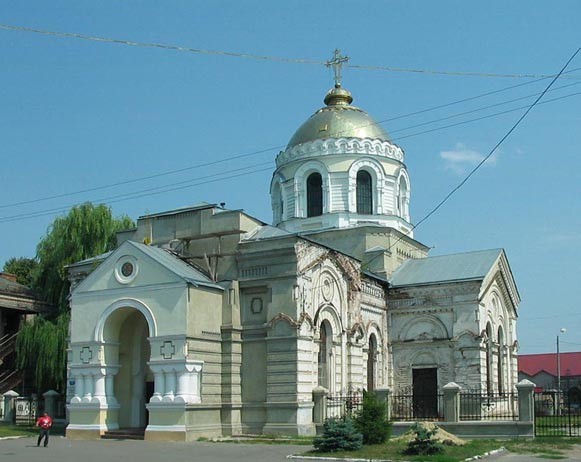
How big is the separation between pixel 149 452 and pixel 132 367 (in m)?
7.41

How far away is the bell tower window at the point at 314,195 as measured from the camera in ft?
122

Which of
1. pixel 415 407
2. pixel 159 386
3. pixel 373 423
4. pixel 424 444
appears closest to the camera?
pixel 424 444

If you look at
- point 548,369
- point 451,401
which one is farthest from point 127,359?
point 548,369

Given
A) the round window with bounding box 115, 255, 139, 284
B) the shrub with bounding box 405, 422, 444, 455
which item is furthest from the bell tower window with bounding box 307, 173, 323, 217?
the shrub with bounding box 405, 422, 444, 455

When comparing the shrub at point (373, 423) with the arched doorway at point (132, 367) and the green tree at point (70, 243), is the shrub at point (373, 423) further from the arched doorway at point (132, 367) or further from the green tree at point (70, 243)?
the green tree at point (70, 243)

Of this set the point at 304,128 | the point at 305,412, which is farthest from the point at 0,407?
the point at 304,128

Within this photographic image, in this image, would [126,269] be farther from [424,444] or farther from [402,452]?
[424,444]

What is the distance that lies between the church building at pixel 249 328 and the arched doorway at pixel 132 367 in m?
0.04

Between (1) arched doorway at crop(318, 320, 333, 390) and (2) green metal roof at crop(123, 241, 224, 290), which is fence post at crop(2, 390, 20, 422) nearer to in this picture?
(2) green metal roof at crop(123, 241, 224, 290)

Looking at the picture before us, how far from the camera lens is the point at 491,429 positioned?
76.2ft

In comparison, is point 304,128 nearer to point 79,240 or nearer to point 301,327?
point 79,240


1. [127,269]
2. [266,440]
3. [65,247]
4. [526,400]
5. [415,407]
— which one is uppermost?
[65,247]

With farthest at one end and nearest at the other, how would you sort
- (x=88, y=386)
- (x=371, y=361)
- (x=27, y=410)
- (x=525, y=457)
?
(x=27, y=410), (x=371, y=361), (x=88, y=386), (x=525, y=457)

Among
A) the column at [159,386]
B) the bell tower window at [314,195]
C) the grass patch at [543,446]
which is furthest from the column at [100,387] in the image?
the bell tower window at [314,195]
